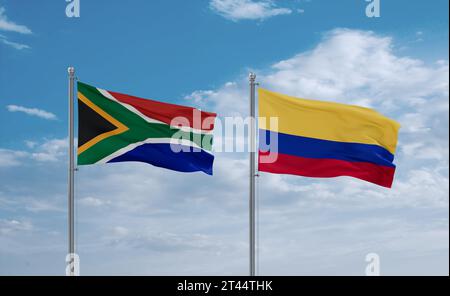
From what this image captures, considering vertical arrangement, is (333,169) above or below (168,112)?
below

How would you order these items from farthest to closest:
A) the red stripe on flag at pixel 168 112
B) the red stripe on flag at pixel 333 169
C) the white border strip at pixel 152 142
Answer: the red stripe on flag at pixel 168 112
the white border strip at pixel 152 142
the red stripe on flag at pixel 333 169

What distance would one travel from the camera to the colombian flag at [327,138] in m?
17.7

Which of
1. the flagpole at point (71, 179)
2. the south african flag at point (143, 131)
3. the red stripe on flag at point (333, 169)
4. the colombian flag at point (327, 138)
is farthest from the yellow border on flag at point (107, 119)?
the red stripe on flag at point (333, 169)

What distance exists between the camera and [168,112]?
1819 centimetres

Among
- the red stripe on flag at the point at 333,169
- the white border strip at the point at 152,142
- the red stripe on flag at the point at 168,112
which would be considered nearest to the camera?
the red stripe on flag at the point at 333,169

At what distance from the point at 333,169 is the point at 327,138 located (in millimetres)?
893

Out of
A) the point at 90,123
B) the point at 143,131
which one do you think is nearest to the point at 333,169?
the point at 143,131

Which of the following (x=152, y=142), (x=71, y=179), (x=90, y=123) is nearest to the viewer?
(x=71, y=179)

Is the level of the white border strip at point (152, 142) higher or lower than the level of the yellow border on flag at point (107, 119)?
lower

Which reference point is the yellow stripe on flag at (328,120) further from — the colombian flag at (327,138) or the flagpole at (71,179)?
the flagpole at (71,179)

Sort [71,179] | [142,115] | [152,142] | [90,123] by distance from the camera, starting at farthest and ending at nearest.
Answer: [142,115], [152,142], [90,123], [71,179]

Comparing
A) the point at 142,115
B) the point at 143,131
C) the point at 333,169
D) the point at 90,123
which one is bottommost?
the point at 333,169

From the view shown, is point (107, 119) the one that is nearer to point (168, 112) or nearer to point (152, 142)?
point (152, 142)
